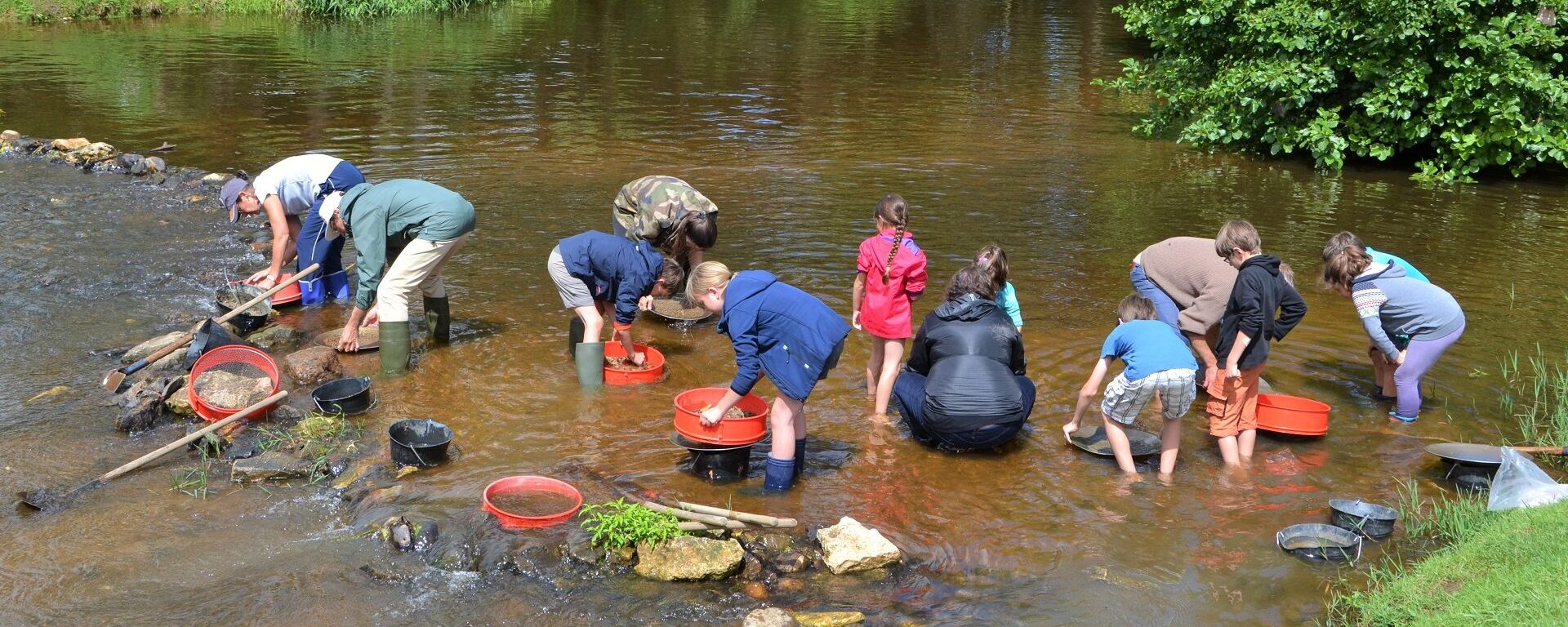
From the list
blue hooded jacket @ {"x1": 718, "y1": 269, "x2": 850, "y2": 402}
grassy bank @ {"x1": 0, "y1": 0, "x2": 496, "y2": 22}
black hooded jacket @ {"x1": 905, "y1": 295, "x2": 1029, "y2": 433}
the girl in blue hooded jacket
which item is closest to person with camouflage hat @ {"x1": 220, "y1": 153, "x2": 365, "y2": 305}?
the girl in blue hooded jacket

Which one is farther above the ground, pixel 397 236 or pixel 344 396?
pixel 397 236

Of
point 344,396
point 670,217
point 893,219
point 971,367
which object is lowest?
point 344,396

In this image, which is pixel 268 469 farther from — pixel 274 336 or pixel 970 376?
pixel 970 376

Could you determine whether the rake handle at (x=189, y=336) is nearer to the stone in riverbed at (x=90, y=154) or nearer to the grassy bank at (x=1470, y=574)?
the grassy bank at (x=1470, y=574)

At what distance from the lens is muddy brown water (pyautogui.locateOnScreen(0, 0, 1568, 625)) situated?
538cm

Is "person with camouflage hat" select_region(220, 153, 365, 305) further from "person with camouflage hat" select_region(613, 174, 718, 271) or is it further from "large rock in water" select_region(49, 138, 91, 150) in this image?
"large rock in water" select_region(49, 138, 91, 150)

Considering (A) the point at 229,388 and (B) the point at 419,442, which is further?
(A) the point at 229,388

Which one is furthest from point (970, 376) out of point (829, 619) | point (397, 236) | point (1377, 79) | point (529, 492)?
point (1377, 79)

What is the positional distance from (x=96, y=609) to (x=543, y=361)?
11.6 ft

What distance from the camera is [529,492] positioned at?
241 inches

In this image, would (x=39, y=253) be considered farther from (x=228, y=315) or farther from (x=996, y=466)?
(x=996, y=466)

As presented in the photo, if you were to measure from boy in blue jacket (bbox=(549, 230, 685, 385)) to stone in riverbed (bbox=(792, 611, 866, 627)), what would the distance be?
9.88ft

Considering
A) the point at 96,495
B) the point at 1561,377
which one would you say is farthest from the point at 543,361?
the point at 1561,377

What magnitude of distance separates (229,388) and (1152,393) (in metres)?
5.61
